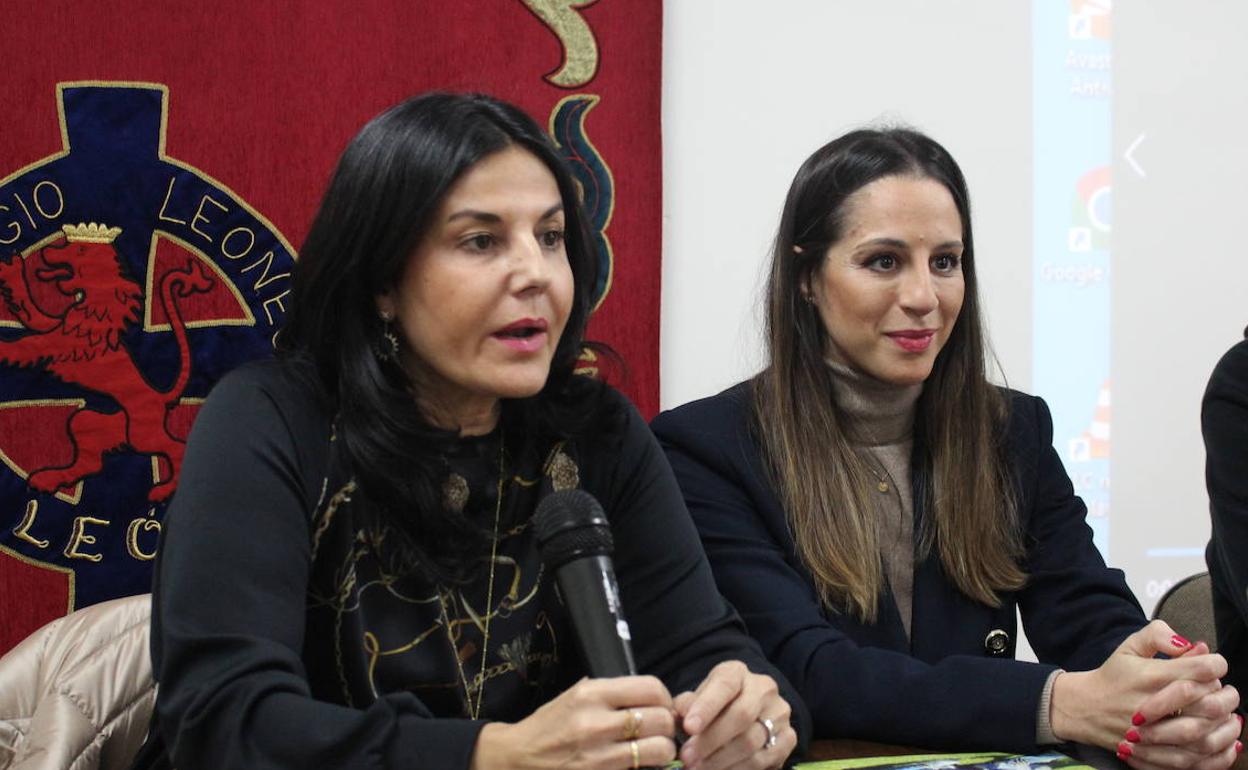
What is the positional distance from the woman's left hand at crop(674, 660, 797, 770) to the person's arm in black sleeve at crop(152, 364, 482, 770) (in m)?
0.22

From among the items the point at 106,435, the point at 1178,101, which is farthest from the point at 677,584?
the point at 1178,101

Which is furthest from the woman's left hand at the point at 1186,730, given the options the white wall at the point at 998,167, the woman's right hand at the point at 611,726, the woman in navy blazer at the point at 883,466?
the white wall at the point at 998,167

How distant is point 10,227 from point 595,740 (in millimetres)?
1693

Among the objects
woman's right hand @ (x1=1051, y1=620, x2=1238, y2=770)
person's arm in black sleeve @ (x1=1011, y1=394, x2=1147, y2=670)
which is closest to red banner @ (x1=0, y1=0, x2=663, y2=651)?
person's arm in black sleeve @ (x1=1011, y1=394, x2=1147, y2=670)

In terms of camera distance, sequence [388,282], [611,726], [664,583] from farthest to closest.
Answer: [664,583]
[388,282]
[611,726]

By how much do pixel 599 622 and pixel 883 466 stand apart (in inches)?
42.0

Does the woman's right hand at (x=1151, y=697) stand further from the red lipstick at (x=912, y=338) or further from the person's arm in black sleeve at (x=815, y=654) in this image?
the red lipstick at (x=912, y=338)

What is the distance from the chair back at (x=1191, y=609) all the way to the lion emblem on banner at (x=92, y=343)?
1.87 m

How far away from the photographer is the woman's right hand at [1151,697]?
1378 millimetres

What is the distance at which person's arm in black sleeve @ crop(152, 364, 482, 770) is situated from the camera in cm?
114

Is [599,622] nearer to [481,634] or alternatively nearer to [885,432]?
[481,634]

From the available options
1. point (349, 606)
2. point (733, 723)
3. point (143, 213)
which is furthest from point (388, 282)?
point (143, 213)

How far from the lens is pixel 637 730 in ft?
3.35

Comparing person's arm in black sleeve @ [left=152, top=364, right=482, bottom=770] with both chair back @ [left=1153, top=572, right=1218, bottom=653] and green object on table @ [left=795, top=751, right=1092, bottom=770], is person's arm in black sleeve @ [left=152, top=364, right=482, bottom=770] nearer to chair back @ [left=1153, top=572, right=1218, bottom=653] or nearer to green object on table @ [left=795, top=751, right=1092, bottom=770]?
green object on table @ [left=795, top=751, right=1092, bottom=770]
